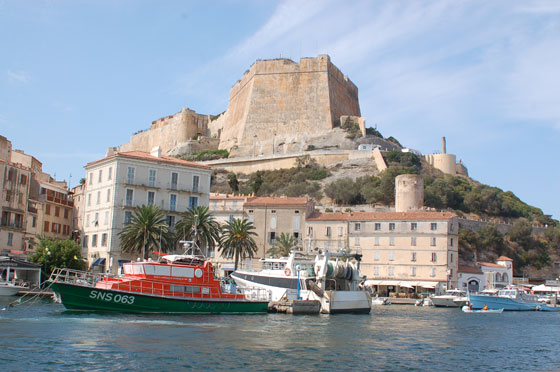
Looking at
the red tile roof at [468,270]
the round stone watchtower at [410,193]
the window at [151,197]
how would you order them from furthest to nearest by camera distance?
1. the round stone watchtower at [410,193]
2. the red tile roof at [468,270]
3. the window at [151,197]

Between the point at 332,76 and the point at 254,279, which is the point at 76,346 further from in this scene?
the point at 332,76

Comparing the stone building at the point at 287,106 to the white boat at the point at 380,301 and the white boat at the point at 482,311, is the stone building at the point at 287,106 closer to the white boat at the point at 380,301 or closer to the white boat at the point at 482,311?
the white boat at the point at 380,301

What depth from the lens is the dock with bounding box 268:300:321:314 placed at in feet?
126

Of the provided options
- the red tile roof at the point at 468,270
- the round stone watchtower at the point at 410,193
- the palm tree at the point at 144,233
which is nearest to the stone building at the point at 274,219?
the round stone watchtower at the point at 410,193

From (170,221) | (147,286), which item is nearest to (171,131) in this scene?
(170,221)

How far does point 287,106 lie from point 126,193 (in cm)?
6270

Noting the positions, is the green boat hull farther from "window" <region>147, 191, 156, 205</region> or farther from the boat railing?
"window" <region>147, 191, 156, 205</region>

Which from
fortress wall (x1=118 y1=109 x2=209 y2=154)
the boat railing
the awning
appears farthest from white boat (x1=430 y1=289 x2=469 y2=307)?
fortress wall (x1=118 y1=109 x2=209 y2=154)

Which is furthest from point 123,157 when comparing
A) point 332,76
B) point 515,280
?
point 332,76

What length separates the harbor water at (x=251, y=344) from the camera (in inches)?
800

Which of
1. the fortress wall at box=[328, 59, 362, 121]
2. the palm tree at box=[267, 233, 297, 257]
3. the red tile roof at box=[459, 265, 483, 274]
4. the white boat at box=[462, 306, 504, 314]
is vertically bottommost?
→ the white boat at box=[462, 306, 504, 314]

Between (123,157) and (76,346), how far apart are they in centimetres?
3147

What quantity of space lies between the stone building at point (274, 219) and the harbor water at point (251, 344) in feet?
93.4

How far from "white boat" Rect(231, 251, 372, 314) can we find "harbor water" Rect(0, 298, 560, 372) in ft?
12.1
